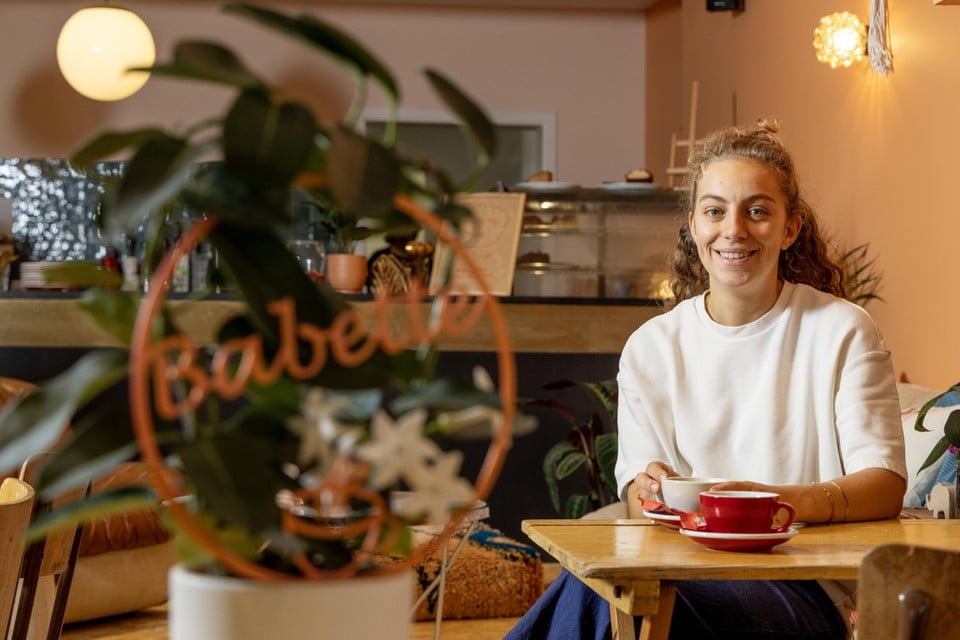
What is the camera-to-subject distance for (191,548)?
661mm

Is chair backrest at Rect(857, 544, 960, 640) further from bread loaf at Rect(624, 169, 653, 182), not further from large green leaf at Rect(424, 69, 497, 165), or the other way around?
bread loaf at Rect(624, 169, 653, 182)

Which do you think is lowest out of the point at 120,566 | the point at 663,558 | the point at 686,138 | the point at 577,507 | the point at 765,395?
the point at 120,566

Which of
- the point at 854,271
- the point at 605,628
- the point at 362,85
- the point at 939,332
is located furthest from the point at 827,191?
the point at 362,85

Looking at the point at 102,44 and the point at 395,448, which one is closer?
the point at 395,448

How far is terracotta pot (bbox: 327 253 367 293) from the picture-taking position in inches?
184

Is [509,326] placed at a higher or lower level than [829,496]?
higher

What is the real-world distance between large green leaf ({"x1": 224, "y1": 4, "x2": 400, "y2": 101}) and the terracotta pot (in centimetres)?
402

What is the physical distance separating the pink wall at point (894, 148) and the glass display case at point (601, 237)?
0.64 meters

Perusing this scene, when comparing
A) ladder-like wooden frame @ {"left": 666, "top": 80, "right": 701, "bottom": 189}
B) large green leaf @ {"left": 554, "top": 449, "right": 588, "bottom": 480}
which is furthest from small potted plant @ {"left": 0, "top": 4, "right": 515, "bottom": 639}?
ladder-like wooden frame @ {"left": 666, "top": 80, "right": 701, "bottom": 189}

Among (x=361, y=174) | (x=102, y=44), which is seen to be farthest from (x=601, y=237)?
(x=361, y=174)

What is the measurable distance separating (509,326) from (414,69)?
3.30 metres

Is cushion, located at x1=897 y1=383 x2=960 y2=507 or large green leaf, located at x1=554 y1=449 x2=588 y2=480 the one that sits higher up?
cushion, located at x1=897 y1=383 x2=960 y2=507

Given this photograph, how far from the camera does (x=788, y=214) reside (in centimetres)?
217

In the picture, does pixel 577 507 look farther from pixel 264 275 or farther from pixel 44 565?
pixel 264 275
